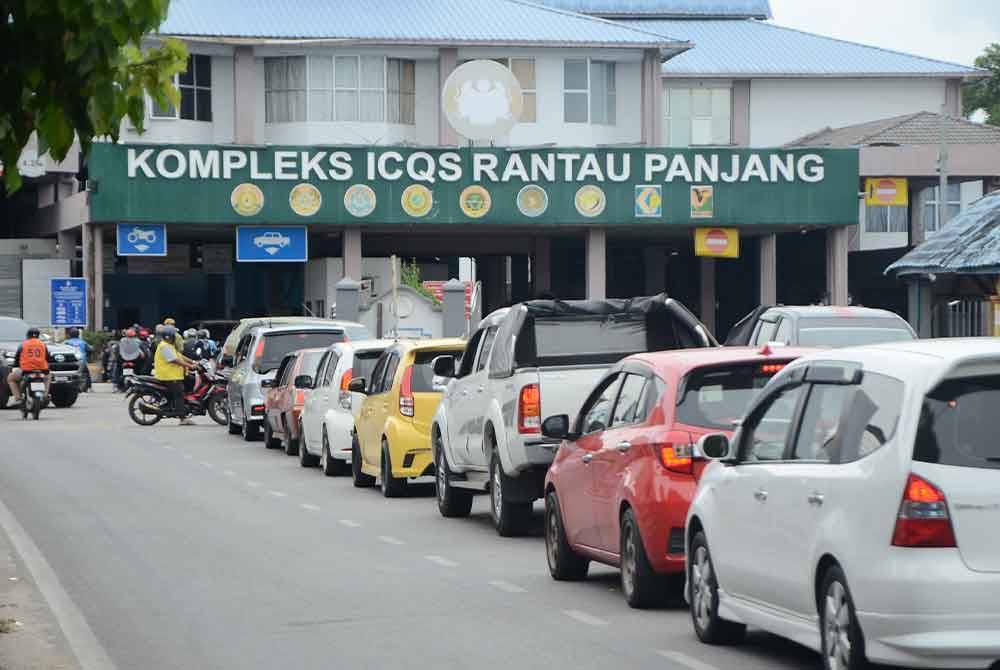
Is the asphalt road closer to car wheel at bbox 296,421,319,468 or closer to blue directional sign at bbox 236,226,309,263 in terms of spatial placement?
car wheel at bbox 296,421,319,468

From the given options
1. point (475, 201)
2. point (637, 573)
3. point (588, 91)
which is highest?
point (588, 91)

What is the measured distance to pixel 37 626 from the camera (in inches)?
471

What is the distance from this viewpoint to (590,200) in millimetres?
62625

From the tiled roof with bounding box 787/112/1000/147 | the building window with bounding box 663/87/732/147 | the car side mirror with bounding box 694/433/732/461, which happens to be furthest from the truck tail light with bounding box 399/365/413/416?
the building window with bounding box 663/87/732/147

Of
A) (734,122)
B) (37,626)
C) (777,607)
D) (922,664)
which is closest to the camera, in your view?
(922,664)

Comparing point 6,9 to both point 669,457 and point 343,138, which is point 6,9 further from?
point 343,138

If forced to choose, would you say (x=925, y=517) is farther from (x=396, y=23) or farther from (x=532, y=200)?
(x=396, y=23)

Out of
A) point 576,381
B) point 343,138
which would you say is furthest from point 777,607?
point 343,138

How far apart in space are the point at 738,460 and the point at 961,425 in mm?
2207

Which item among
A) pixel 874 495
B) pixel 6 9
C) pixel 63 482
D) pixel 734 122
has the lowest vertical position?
pixel 63 482

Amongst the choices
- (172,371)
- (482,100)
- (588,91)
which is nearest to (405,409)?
(172,371)

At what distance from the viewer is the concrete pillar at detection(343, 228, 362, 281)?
63000 millimetres

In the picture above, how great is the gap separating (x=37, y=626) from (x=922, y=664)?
5777 mm

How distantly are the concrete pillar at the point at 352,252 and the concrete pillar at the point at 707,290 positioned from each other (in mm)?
17840
